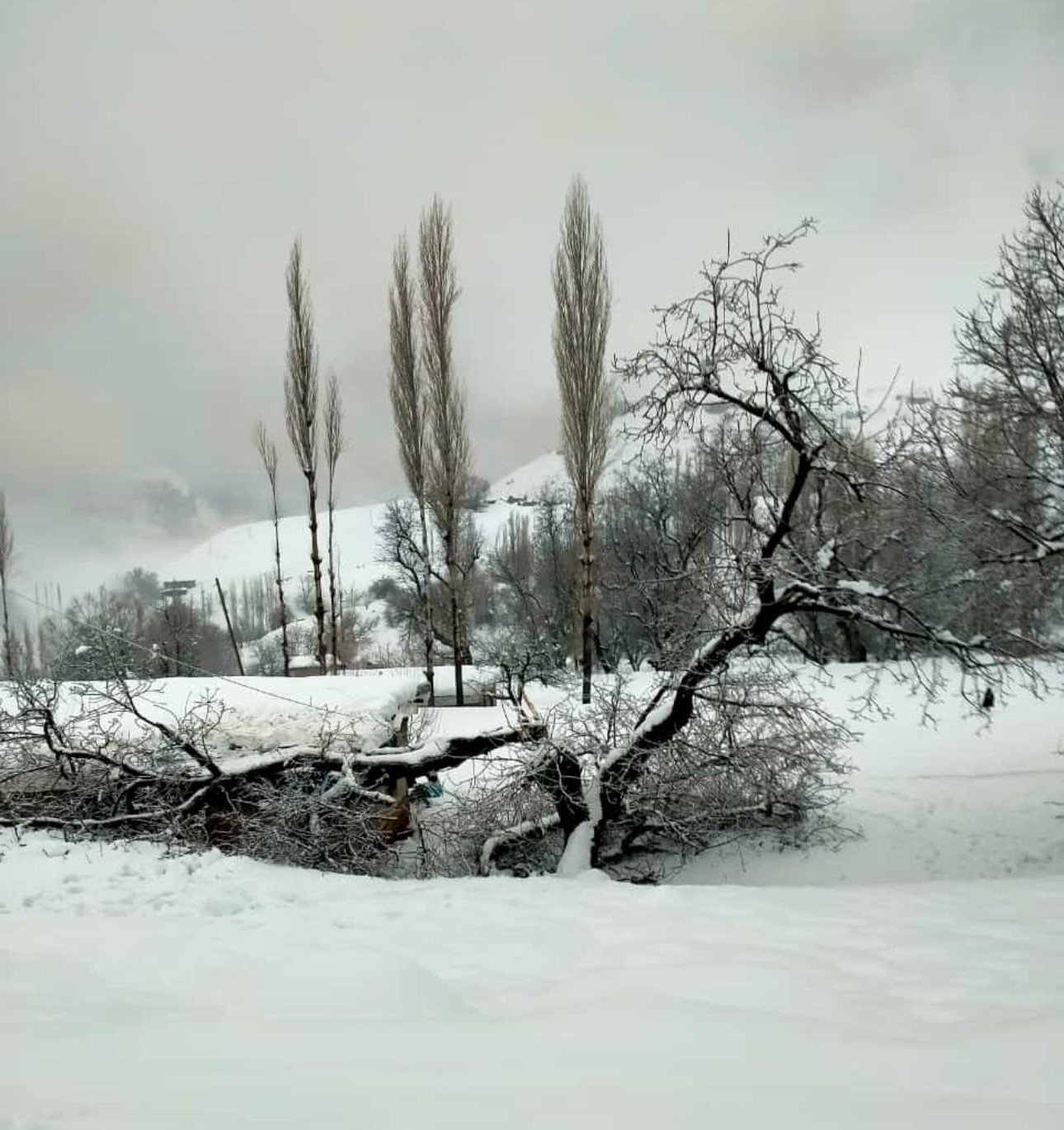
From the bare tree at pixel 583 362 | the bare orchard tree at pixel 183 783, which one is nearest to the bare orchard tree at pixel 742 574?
the bare orchard tree at pixel 183 783

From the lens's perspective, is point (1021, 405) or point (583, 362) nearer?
point (1021, 405)

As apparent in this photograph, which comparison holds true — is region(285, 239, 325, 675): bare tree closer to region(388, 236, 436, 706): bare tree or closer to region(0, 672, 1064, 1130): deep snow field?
region(388, 236, 436, 706): bare tree

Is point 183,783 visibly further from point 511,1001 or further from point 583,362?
point 583,362

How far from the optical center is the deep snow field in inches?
87.7

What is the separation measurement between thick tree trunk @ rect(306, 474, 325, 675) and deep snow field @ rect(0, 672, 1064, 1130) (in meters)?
14.0

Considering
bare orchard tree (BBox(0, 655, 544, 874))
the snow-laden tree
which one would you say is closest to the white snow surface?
bare orchard tree (BBox(0, 655, 544, 874))

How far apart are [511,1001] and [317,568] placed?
1977 cm

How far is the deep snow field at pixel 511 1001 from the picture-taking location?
87.7 inches

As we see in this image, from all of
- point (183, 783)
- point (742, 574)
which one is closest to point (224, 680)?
point (183, 783)

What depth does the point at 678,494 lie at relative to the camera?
2894 centimetres

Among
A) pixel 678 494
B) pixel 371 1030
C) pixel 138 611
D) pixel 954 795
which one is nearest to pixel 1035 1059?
pixel 371 1030

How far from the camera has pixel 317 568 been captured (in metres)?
21.8

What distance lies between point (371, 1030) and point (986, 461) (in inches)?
406

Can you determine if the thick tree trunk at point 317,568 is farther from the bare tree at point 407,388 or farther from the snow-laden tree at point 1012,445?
the snow-laden tree at point 1012,445
